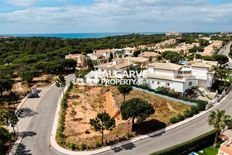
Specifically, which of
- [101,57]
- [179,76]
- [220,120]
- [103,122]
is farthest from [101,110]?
[101,57]

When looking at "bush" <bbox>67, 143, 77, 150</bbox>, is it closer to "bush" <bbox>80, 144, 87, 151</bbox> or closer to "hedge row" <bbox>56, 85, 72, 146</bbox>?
"bush" <bbox>80, 144, 87, 151</bbox>

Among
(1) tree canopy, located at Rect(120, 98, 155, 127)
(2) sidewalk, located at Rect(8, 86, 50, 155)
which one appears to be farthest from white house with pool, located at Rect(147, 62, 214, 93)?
(2) sidewalk, located at Rect(8, 86, 50, 155)

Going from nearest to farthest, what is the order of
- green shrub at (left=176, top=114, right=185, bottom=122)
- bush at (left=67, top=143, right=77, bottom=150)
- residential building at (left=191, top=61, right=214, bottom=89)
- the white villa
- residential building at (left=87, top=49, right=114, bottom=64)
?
bush at (left=67, top=143, right=77, bottom=150)
green shrub at (left=176, top=114, right=185, bottom=122)
the white villa
residential building at (left=191, top=61, right=214, bottom=89)
residential building at (left=87, top=49, right=114, bottom=64)

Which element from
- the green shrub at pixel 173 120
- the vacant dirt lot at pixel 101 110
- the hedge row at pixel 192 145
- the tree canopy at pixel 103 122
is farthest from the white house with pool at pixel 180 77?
the tree canopy at pixel 103 122

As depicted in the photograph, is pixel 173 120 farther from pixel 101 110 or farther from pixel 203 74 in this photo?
pixel 203 74

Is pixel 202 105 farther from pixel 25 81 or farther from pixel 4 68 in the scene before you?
pixel 4 68

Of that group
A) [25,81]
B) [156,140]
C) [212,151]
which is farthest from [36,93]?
[212,151]
